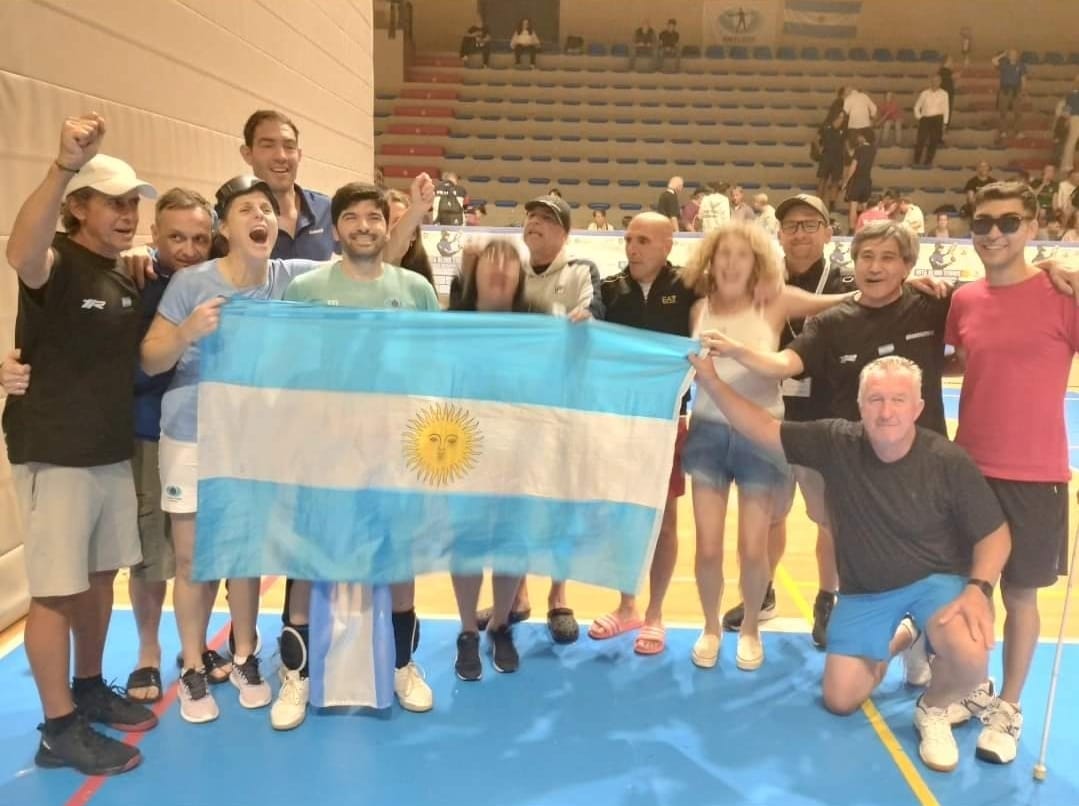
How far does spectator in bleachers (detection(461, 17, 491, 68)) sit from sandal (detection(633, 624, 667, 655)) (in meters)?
20.2

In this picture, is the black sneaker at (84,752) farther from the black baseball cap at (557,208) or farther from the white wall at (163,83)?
the black baseball cap at (557,208)

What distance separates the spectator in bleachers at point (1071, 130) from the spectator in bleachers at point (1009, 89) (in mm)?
1629

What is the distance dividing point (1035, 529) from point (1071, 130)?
690 inches

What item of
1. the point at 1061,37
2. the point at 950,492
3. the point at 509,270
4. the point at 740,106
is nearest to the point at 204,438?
the point at 509,270

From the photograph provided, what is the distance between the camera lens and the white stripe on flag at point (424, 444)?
9.61 feet

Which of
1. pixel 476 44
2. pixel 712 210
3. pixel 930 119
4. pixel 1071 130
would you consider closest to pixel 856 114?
pixel 930 119

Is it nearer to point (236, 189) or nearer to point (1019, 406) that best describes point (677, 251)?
point (1019, 406)

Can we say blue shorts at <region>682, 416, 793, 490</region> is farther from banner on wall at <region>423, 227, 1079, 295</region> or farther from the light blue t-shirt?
banner on wall at <region>423, 227, 1079, 295</region>

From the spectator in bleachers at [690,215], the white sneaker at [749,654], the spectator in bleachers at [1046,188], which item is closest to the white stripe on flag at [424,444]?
the white sneaker at [749,654]

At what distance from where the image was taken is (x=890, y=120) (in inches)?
730

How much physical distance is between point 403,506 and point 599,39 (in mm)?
21503

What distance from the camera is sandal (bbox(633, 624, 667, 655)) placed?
11.7 ft

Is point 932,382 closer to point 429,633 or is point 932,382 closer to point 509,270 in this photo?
point 509,270

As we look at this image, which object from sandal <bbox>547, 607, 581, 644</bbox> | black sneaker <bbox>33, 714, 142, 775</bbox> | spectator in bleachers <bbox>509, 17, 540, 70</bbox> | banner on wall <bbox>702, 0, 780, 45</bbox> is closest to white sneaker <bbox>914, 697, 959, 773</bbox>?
sandal <bbox>547, 607, 581, 644</bbox>
